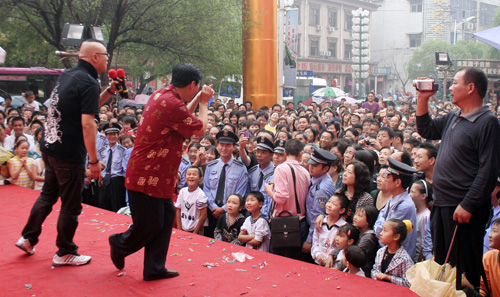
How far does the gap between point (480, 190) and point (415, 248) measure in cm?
123

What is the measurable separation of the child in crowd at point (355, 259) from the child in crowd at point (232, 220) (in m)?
1.48

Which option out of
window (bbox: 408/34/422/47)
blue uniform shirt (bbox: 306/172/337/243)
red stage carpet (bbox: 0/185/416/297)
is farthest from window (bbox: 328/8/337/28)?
red stage carpet (bbox: 0/185/416/297)

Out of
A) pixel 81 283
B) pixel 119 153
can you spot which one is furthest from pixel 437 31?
pixel 81 283

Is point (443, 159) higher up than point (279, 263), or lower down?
higher up

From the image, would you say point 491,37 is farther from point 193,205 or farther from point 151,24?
point 151,24

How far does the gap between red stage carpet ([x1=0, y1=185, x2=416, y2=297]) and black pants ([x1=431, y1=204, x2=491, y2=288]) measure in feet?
1.33

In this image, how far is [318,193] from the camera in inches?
203

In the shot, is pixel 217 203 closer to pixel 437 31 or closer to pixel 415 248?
pixel 415 248

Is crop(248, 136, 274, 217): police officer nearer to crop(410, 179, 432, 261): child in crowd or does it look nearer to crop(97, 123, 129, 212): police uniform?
crop(410, 179, 432, 261): child in crowd

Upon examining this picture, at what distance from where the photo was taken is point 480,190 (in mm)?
3293

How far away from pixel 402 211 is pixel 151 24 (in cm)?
1205

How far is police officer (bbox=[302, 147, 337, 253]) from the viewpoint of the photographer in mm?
5121

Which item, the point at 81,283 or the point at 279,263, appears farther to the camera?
the point at 279,263

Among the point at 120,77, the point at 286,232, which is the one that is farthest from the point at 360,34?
the point at 120,77
